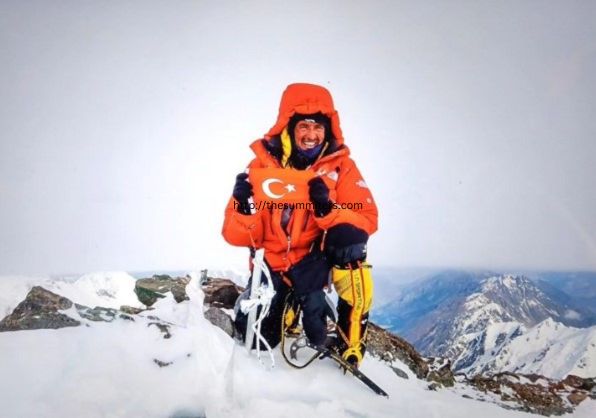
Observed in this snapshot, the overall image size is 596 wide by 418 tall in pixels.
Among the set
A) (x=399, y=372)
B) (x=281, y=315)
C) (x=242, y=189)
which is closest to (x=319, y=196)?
(x=242, y=189)

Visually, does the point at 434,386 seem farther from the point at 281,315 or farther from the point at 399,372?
the point at 281,315

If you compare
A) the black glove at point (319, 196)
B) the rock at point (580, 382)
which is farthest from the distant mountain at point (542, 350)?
the black glove at point (319, 196)

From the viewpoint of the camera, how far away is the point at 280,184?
2316 mm

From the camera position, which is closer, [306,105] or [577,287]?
[306,105]

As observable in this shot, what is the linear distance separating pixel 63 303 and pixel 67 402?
77cm

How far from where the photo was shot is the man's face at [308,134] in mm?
2461

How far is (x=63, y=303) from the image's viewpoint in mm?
2139

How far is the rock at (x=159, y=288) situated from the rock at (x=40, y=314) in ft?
2.65

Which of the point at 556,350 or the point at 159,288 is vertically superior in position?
the point at 159,288

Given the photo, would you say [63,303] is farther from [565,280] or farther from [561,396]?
[565,280]

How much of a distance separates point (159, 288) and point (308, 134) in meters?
1.79

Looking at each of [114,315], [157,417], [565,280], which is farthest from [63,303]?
[565,280]

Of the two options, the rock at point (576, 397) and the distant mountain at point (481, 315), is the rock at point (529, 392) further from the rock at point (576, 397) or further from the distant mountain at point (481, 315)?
the distant mountain at point (481, 315)

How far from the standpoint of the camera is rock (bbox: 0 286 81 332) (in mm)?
1955
